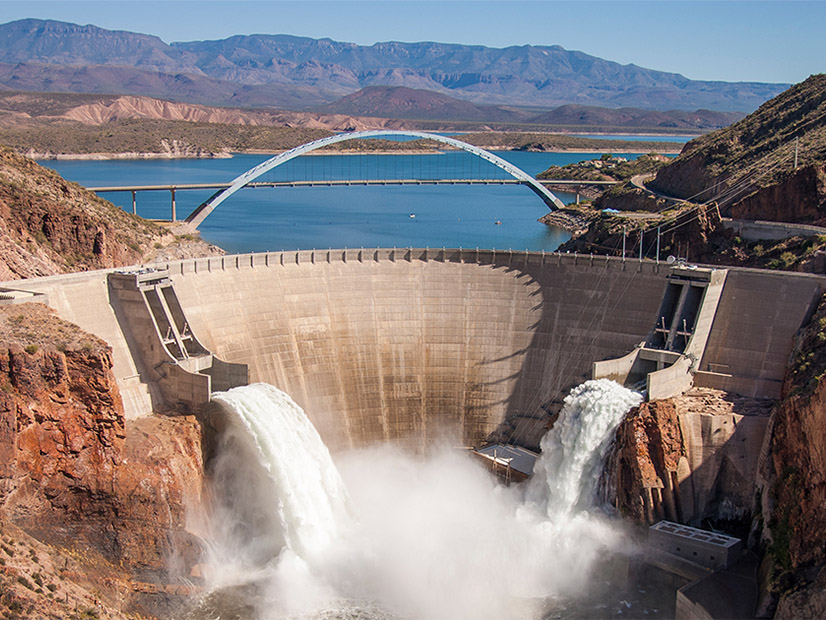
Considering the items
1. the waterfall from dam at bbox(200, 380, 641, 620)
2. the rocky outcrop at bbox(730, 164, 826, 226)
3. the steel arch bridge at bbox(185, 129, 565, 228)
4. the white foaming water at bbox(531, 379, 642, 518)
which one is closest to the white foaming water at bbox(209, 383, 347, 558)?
the waterfall from dam at bbox(200, 380, 641, 620)

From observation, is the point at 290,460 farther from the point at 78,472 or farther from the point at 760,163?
the point at 760,163

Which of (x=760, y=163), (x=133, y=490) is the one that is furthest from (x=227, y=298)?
(x=760, y=163)

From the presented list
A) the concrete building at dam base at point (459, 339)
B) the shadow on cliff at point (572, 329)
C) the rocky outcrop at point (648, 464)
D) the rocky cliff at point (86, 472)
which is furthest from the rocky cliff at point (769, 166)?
the rocky cliff at point (86, 472)

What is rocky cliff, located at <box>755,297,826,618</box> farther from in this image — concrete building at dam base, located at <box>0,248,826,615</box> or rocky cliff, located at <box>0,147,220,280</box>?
rocky cliff, located at <box>0,147,220,280</box>

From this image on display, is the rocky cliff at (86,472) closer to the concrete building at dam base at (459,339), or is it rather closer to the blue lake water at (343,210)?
the concrete building at dam base at (459,339)

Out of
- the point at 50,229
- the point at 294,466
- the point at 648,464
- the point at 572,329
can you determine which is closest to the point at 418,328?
the point at 572,329

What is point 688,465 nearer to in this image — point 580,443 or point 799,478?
point 580,443
